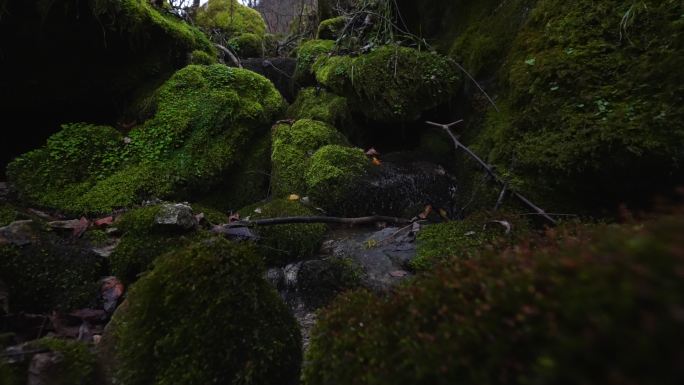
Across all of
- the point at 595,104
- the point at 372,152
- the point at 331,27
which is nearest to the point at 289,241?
the point at 372,152

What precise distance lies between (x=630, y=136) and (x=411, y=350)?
2.41 metres

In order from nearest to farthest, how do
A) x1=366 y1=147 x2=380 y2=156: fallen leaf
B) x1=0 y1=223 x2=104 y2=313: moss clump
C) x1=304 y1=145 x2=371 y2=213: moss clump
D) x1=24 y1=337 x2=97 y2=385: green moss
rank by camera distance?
1. x1=24 y1=337 x2=97 y2=385: green moss
2. x1=0 y1=223 x2=104 y2=313: moss clump
3. x1=304 y1=145 x2=371 y2=213: moss clump
4. x1=366 y1=147 x2=380 y2=156: fallen leaf

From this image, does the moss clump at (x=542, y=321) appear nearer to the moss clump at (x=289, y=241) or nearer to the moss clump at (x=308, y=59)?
the moss clump at (x=289, y=241)

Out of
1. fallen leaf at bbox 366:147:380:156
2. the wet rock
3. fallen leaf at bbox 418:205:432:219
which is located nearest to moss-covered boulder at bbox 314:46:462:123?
fallen leaf at bbox 366:147:380:156

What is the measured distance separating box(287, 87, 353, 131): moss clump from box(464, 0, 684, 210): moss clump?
8.57 feet

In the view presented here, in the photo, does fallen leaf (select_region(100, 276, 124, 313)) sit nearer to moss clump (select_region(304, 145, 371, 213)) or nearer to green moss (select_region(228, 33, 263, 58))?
moss clump (select_region(304, 145, 371, 213))

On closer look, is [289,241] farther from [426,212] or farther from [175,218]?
[426,212]

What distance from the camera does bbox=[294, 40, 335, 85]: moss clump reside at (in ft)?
23.6

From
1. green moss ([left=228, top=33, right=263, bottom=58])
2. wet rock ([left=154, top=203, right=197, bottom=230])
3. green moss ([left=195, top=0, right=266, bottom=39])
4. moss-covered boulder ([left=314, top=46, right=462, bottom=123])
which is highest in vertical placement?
green moss ([left=195, top=0, right=266, bottom=39])

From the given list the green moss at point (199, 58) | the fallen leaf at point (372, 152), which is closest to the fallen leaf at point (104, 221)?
the fallen leaf at point (372, 152)

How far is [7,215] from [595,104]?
5148 mm

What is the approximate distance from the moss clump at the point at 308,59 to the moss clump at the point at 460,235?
16.6 feet

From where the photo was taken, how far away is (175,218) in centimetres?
301

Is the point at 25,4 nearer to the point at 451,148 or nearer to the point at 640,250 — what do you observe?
the point at 451,148
